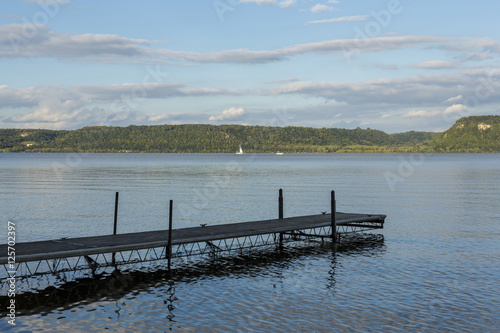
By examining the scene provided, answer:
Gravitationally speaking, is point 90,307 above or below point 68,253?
below

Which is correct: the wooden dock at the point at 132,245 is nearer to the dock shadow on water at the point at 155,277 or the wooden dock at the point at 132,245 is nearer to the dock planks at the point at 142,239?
the dock planks at the point at 142,239

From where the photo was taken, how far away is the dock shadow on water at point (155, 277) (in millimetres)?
20484

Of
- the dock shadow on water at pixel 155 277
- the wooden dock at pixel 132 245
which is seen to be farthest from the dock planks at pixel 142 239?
the dock shadow on water at pixel 155 277

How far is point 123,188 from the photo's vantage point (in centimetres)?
7594

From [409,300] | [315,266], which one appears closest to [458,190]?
[315,266]

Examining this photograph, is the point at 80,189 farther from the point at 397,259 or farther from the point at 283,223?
the point at 397,259

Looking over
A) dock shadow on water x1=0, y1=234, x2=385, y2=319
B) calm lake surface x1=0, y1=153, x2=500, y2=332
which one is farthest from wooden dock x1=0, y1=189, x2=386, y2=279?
calm lake surface x1=0, y1=153, x2=500, y2=332

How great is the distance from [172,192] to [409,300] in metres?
53.1

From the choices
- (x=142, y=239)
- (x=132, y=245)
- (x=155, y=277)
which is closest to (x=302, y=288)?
(x=155, y=277)

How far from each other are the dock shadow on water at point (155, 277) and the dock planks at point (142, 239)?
155cm

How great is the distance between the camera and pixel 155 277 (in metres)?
24.6

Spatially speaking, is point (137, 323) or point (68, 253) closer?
point (137, 323)

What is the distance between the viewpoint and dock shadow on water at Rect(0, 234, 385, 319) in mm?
20484

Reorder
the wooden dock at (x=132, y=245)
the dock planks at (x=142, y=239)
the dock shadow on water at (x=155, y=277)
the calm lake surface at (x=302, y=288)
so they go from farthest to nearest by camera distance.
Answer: the wooden dock at (x=132, y=245) < the dock planks at (x=142, y=239) < the dock shadow on water at (x=155, y=277) < the calm lake surface at (x=302, y=288)
